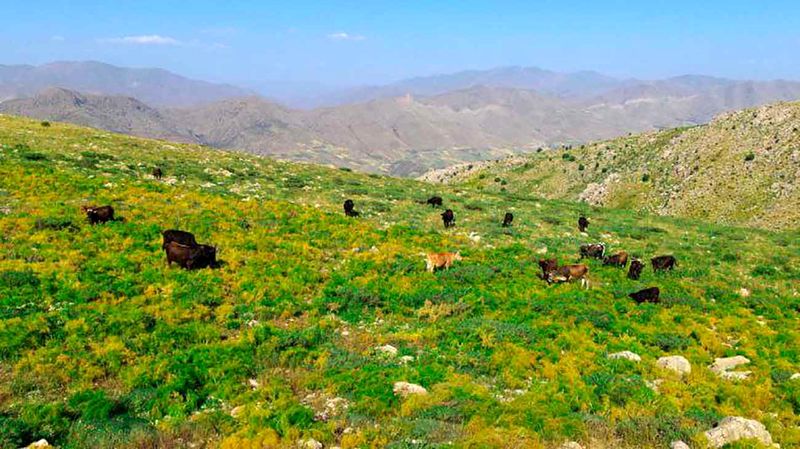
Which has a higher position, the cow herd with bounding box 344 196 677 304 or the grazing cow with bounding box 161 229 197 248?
the grazing cow with bounding box 161 229 197 248

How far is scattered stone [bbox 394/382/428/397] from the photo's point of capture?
→ 35.3 feet

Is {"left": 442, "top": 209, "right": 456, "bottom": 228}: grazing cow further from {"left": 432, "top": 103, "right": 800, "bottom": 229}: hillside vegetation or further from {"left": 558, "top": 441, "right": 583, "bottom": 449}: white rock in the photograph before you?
{"left": 432, "top": 103, "right": 800, "bottom": 229}: hillside vegetation

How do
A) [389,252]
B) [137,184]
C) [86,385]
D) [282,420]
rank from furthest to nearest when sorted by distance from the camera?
1. [137,184]
2. [389,252]
3. [86,385]
4. [282,420]

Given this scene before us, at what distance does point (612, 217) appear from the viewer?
37750mm

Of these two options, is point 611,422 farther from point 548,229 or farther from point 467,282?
point 548,229

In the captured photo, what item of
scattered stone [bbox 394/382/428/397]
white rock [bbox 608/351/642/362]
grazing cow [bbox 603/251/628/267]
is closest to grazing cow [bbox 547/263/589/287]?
grazing cow [bbox 603/251/628/267]

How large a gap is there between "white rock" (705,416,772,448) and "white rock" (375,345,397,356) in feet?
23.9

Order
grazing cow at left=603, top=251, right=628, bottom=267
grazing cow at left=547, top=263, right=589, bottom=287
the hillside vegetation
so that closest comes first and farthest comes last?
grazing cow at left=547, top=263, right=589, bottom=287
grazing cow at left=603, top=251, right=628, bottom=267
the hillside vegetation

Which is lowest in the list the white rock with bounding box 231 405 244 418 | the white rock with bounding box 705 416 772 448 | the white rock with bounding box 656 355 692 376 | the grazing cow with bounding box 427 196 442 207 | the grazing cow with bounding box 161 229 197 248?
the white rock with bounding box 656 355 692 376

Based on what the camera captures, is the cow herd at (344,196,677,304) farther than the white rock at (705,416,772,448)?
Yes

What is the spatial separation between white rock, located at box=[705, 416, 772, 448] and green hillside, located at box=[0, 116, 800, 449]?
0.35m

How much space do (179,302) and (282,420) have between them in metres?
7.40

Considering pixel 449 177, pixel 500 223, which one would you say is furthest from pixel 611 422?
pixel 449 177

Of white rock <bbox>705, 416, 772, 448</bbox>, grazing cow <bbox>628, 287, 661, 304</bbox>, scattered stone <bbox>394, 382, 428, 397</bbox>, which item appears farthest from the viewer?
grazing cow <bbox>628, 287, 661, 304</bbox>
